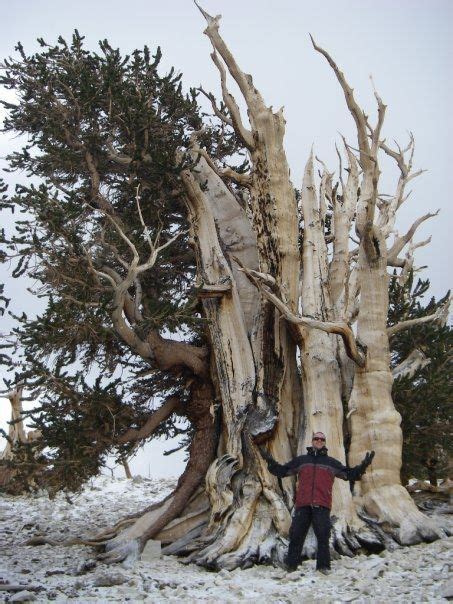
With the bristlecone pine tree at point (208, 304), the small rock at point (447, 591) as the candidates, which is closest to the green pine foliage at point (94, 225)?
the bristlecone pine tree at point (208, 304)

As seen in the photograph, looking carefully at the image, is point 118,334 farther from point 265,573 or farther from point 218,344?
point 265,573

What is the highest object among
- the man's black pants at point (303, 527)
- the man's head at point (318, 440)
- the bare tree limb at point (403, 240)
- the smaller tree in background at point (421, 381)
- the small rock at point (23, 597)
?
the bare tree limb at point (403, 240)

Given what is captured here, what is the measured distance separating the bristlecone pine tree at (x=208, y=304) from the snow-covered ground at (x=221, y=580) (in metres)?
0.42

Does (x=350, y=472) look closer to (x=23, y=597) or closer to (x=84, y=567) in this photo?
(x=84, y=567)

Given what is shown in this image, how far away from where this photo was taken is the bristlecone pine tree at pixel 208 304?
23.1ft

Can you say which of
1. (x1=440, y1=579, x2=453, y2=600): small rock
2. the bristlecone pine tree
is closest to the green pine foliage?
the bristlecone pine tree

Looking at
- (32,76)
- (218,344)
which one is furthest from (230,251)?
(32,76)

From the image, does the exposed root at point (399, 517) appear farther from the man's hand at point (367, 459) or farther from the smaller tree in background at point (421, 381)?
the smaller tree in background at point (421, 381)

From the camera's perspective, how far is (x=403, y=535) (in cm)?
633

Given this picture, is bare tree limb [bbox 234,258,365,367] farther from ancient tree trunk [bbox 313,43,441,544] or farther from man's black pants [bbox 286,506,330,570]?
man's black pants [bbox 286,506,330,570]

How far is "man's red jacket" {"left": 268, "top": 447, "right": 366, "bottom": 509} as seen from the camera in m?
5.95

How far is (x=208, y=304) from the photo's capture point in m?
8.34

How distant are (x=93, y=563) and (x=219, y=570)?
138 centimetres

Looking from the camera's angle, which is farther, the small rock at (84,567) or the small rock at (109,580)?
the small rock at (84,567)
